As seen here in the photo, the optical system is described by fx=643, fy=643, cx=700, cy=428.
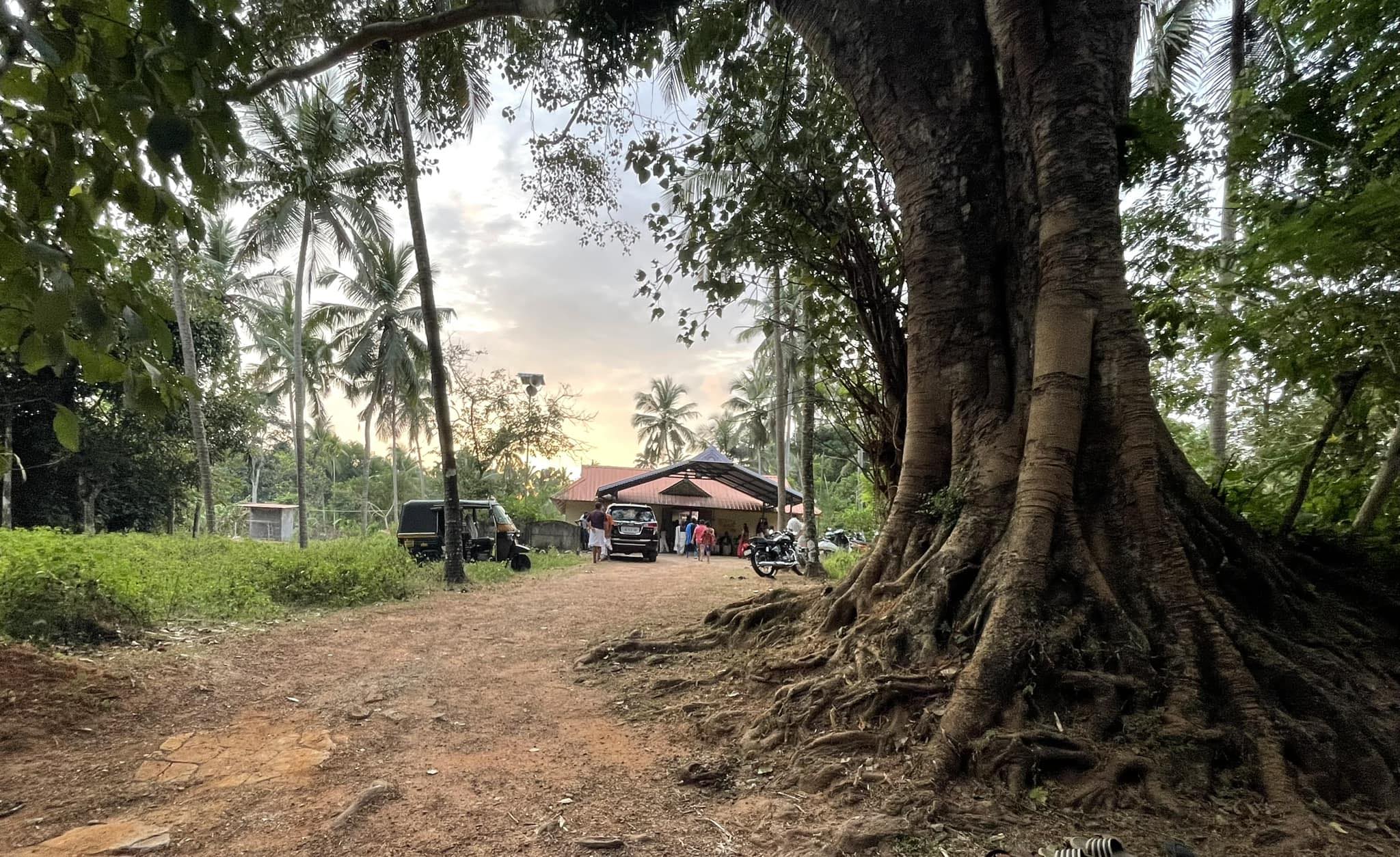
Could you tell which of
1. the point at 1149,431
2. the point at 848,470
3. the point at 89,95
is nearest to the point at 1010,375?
the point at 1149,431

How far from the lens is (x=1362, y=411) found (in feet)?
15.7

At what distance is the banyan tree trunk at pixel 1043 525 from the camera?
274 cm

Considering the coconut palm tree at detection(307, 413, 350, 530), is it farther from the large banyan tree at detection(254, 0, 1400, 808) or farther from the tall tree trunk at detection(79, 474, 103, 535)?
the large banyan tree at detection(254, 0, 1400, 808)

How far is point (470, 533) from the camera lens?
14.4 meters

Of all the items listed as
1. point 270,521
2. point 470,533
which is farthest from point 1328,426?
point 270,521

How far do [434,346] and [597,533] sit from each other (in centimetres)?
785

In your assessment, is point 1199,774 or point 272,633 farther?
point 272,633

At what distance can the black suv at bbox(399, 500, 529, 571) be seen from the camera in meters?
13.7

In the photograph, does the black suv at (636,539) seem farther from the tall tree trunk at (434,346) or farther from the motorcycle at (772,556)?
the tall tree trunk at (434,346)

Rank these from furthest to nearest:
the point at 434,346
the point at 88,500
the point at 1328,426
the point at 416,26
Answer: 1. the point at 88,500
2. the point at 434,346
3. the point at 416,26
4. the point at 1328,426

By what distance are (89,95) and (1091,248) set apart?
13.4 ft

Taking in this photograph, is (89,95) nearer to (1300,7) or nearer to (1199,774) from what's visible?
(1199,774)

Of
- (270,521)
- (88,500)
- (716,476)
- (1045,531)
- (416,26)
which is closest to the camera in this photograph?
(1045,531)

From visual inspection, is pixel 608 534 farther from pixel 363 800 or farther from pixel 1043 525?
pixel 1043 525
